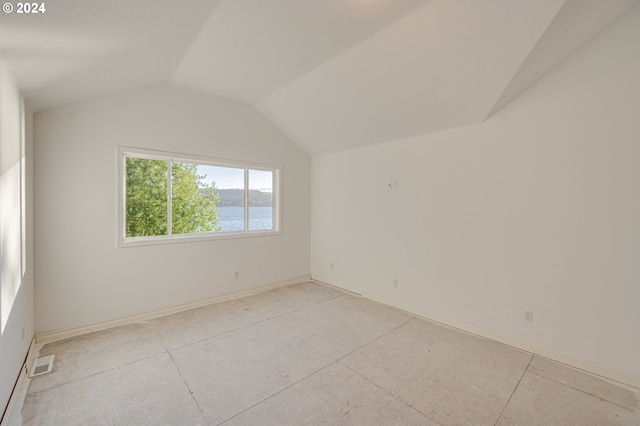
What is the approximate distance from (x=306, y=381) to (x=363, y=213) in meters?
2.72

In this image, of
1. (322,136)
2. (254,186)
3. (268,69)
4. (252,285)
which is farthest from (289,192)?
(268,69)

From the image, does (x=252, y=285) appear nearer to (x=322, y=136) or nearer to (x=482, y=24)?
(x=322, y=136)

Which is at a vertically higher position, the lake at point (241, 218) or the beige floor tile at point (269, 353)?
the lake at point (241, 218)

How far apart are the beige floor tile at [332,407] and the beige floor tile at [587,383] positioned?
55.2 inches

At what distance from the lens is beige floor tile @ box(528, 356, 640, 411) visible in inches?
81.5

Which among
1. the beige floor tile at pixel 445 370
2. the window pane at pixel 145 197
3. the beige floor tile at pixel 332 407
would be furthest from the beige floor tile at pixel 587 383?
the window pane at pixel 145 197

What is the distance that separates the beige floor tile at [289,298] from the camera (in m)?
3.86

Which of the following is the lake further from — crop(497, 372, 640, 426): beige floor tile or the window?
crop(497, 372, 640, 426): beige floor tile

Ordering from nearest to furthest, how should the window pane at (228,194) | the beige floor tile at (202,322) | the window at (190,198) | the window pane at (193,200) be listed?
the beige floor tile at (202,322) → the window at (190,198) → the window pane at (193,200) → the window pane at (228,194)

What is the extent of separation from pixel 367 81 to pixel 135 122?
2.92 metres

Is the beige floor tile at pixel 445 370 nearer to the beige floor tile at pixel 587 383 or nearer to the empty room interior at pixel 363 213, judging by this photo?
the empty room interior at pixel 363 213

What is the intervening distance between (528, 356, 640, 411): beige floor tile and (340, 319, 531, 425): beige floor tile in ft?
0.43

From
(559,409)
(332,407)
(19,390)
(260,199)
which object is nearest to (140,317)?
(19,390)

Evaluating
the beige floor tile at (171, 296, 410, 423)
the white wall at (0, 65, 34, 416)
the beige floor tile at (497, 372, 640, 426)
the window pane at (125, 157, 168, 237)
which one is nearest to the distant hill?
the window pane at (125, 157, 168, 237)
